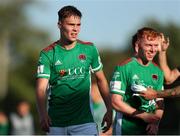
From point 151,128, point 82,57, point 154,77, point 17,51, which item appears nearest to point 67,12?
point 82,57

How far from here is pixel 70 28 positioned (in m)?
10.1

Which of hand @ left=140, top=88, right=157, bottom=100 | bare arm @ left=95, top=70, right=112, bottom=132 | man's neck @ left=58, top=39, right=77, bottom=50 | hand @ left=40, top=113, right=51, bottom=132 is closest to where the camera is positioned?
hand @ left=40, top=113, right=51, bottom=132

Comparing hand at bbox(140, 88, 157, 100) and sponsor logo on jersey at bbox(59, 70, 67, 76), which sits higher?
sponsor logo on jersey at bbox(59, 70, 67, 76)

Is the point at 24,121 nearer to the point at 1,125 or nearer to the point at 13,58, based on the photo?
the point at 1,125

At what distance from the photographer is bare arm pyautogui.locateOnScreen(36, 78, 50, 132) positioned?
9781 mm

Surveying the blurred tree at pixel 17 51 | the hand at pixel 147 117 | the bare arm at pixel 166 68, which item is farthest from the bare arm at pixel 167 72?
the blurred tree at pixel 17 51

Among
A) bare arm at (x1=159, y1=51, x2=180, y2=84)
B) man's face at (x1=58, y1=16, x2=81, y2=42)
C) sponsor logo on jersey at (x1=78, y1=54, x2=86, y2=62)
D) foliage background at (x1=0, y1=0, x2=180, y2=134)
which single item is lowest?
foliage background at (x1=0, y1=0, x2=180, y2=134)

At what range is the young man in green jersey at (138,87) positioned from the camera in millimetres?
10242

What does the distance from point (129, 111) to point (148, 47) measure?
0.92 m

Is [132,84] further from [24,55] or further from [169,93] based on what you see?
[24,55]

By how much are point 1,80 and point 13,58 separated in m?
13.2

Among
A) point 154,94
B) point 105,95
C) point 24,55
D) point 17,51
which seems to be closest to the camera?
point 154,94

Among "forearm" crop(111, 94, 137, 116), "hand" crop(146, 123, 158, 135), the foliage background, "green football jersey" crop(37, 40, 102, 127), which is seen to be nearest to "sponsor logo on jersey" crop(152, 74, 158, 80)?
"forearm" crop(111, 94, 137, 116)

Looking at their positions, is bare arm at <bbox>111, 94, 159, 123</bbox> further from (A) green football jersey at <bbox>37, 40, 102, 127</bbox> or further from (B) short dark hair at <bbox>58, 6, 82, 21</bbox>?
(B) short dark hair at <bbox>58, 6, 82, 21</bbox>
